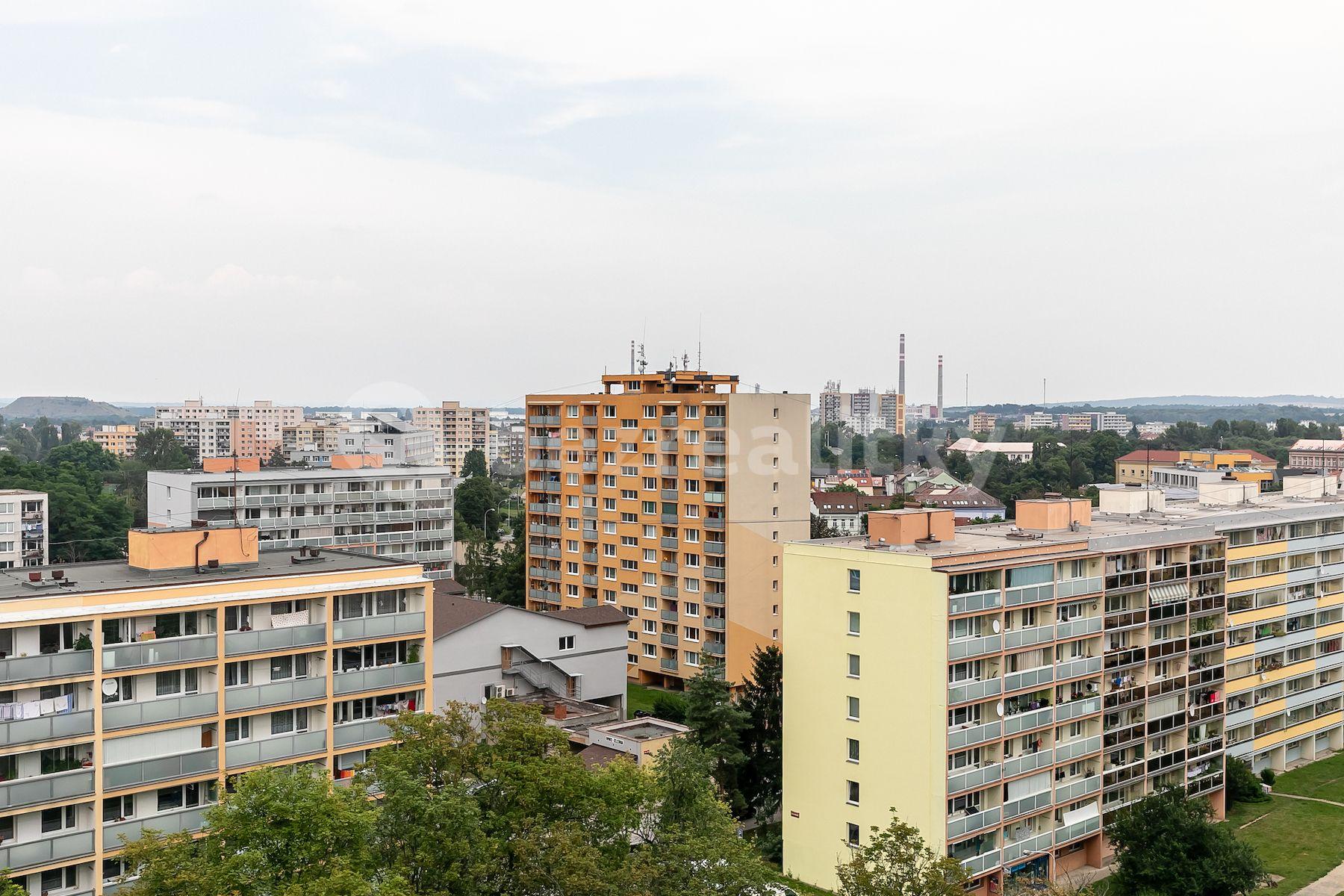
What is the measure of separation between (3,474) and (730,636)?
73.2 meters

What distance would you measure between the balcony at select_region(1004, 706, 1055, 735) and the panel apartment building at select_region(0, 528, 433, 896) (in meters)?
14.8

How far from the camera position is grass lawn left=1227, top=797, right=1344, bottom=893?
32875 mm

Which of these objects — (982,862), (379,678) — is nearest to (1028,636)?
(982,862)

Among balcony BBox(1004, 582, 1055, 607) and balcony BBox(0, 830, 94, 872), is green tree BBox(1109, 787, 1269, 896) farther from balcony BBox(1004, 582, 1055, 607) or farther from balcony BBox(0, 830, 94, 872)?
balcony BBox(0, 830, 94, 872)

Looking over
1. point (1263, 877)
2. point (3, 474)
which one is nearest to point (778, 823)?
point (1263, 877)

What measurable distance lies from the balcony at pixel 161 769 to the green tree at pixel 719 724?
1458cm

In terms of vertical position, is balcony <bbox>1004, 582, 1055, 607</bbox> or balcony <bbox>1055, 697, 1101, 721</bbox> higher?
balcony <bbox>1004, 582, 1055, 607</bbox>

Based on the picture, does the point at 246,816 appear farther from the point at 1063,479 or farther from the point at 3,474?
the point at 1063,479

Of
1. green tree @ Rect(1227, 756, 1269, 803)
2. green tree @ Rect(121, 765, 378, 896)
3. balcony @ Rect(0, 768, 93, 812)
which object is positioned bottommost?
green tree @ Rect(1227, 756, 1269, 803)

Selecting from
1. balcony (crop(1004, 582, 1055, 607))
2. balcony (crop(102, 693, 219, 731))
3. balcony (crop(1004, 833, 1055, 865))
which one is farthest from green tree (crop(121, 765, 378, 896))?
balcony (crop(1004, 833, 1055, 865))

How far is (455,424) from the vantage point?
19575 cm

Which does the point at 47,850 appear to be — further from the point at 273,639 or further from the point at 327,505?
the point at 327,505

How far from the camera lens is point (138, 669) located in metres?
22.5

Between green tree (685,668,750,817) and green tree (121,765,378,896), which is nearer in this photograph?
green tree (121,765,378,896)
